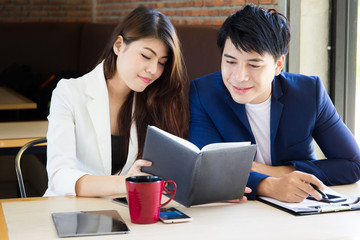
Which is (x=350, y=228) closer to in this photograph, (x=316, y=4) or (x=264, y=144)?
(x=264, y=144)

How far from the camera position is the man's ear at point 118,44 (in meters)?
2.04

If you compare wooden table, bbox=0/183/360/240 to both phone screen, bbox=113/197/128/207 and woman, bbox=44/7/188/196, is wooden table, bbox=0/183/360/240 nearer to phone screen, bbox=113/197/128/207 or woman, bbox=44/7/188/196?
phone screen, bbox=113/197/128/207

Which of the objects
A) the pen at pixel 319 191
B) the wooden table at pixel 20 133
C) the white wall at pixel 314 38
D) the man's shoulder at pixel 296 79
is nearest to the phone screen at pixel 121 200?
the pen at pixel 319 191

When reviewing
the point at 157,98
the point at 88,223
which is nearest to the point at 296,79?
the point at 157,98

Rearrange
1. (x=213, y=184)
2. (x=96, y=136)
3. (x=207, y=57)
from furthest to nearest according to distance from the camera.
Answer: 1. (x=207, y=57)
2. (x=96, y=136)
3. (x=213, y=184)

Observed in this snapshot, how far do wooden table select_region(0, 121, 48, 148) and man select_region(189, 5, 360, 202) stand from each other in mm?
993

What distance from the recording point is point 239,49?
6.13 feet

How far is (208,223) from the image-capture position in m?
1.39

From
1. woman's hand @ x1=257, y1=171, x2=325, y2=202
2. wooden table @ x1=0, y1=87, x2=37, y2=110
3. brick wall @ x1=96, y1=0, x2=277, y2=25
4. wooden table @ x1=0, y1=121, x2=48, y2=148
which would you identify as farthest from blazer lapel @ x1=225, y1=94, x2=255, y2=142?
wooden table @ x1=0, y1=87, x2=37, y2=110

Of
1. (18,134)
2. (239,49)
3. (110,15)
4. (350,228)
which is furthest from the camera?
(110,15)

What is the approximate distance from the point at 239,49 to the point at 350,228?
2.51 feet

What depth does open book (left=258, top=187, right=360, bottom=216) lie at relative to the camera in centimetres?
149

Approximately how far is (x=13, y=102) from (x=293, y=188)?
2.65 meters

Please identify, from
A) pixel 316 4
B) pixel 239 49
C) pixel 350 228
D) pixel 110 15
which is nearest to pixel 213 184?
pixel 350 228
